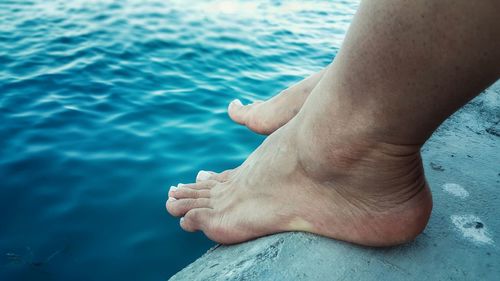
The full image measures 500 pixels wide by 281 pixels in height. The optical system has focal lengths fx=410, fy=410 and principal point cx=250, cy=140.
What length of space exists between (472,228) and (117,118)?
96.3 inches

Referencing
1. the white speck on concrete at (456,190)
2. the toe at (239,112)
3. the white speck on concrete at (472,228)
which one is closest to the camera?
the white speck on concrete at (472,228)

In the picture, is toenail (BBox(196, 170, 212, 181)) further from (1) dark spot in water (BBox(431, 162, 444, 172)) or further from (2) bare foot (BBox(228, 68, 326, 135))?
(1) dark spot in water (BBox(431, 162, 444, 172))

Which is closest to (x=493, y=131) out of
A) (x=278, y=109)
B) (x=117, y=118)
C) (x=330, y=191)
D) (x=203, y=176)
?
(x=278, y=109)

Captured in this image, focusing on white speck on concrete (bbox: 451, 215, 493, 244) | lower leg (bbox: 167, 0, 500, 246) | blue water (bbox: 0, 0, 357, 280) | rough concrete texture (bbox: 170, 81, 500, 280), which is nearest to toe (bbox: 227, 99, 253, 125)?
blue water (bbox: 0, 0, 357, 280)

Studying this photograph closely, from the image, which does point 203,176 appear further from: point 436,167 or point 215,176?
point 436,167

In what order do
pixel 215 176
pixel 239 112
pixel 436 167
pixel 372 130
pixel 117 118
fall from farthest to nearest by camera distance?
pixel 117 118 → pixel 239 112 → pixel 215 176 → pixel 436 167 → pixel 372 130

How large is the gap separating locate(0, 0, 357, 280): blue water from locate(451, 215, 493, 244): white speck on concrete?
3.78 feet

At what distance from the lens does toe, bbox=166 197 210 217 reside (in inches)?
70.5

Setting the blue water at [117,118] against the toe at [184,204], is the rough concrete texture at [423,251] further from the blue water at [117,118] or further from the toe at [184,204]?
the blue water at [117,118]

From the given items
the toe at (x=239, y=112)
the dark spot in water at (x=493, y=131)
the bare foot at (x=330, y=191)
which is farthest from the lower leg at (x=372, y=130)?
the dark spot in water at (x=493, y=131)

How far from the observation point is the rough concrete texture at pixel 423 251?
115 cm

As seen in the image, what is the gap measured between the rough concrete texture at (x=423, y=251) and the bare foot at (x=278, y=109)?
59 centimetres

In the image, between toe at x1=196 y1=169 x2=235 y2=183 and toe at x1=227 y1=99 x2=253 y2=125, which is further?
toe at x1=227 y1=99 x2=253 y2=125

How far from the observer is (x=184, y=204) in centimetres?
185
